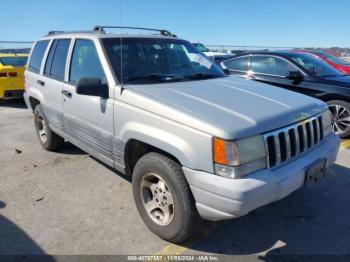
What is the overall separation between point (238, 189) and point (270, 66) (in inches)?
209

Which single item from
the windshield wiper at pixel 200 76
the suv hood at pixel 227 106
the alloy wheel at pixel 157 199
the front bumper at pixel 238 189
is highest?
the windshield wiper at pixel 200 76

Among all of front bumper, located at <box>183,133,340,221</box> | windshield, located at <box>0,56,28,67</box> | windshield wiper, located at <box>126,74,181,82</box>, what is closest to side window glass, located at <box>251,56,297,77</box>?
windshield wiper, located at <box>126,74,181,82</box>

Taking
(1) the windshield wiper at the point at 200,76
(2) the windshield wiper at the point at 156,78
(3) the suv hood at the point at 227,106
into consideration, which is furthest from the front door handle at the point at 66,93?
(1) the windshield wiper at the point at 200,76

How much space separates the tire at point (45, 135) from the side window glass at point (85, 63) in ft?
4.47

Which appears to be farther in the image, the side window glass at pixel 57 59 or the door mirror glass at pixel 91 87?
the side window glass at pixel 57 59

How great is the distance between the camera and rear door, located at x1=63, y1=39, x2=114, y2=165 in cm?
367

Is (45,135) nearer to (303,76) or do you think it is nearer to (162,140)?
(162,140)

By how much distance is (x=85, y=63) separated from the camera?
4074 millimetres

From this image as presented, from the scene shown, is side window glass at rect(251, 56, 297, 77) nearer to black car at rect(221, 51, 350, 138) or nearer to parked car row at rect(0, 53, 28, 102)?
black car at rect(221, 51, 350, 138)

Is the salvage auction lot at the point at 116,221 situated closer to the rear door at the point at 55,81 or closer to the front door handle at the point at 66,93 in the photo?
the rear door at the point at 55,81

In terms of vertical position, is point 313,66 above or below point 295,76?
above

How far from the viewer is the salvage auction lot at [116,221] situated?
3.14 meters

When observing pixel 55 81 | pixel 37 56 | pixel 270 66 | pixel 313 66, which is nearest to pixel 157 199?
pixel 55 81

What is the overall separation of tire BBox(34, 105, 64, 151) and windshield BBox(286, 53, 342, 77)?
4885 mm
